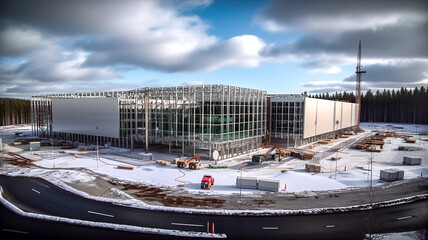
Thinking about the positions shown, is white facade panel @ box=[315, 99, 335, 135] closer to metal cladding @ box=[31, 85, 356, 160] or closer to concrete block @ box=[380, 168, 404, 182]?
metal cladding @ box=[31, 85, 356, 160]

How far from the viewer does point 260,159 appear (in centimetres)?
4034

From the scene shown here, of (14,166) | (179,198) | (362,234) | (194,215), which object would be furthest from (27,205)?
(362,234)

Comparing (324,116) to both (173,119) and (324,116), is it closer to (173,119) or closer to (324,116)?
(324,116)

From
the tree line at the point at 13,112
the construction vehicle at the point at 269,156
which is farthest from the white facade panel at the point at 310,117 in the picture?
the tree line at the point at 13,112

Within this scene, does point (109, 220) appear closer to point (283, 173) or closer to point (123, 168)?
point (123, 168)

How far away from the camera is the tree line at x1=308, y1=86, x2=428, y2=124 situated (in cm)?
12884

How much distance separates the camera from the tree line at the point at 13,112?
10908 cm

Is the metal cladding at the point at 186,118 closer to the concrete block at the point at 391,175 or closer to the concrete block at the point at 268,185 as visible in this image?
the concrete block at the point at 268,185

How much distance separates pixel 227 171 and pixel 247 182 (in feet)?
24.3

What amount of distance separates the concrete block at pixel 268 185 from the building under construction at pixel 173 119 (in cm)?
1546

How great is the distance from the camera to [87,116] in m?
58.7

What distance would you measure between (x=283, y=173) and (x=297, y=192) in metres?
7.40

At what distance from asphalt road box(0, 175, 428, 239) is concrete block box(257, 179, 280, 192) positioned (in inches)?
241

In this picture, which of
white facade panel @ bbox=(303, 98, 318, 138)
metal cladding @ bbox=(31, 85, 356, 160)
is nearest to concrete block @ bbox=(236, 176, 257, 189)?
metal cladding @ bbox=(31, 85, 356, 160)
